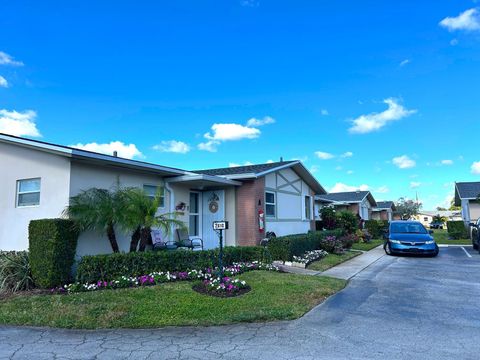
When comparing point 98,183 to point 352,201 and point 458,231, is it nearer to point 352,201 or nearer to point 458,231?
point 458,231

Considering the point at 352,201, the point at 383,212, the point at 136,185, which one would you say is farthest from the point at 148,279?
the point at 383,212

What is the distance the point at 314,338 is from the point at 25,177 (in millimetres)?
9601

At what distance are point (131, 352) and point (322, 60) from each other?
46.2 feet

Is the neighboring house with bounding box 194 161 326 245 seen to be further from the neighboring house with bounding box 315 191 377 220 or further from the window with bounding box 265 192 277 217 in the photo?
the neighboring house with bounding box 315 191 377 220

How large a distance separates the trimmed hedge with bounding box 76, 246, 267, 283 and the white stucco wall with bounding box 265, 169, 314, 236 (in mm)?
6087

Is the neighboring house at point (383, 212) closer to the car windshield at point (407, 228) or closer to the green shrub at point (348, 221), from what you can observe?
the green shrub at point (348, 221)

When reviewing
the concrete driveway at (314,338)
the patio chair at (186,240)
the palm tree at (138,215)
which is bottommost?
the concrete driveway at (314,338)

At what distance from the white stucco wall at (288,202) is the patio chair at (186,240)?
3.22m

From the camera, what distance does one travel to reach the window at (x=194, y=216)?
1422 cm

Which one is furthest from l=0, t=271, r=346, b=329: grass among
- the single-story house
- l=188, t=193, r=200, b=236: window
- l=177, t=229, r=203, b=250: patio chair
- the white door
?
the white door

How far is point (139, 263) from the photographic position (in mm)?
8703

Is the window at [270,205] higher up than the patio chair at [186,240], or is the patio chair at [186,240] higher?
the window at [270,205]

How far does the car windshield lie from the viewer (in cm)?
1612

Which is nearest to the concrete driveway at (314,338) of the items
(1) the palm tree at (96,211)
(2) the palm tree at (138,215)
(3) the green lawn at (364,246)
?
(1) the palm tree at (96,211)
